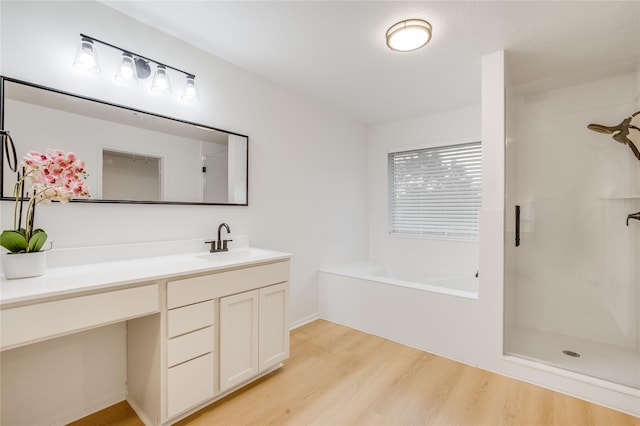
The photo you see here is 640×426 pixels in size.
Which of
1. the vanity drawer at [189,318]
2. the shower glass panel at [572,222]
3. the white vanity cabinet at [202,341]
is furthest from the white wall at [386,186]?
the vanity drawer at [189,318]

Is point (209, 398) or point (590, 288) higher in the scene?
point (590, 288)

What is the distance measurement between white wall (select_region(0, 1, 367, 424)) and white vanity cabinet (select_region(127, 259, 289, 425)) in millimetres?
335

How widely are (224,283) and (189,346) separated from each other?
374mm

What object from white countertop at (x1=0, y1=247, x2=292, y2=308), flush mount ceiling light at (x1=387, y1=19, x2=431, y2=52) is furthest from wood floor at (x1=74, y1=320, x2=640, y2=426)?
flush mount ceiling light at (x1=387, y1=19, x2=431, y2=52)

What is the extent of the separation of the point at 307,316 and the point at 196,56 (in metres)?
2.60

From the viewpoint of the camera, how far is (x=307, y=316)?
3084 mm

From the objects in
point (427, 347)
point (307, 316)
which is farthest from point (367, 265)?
point (427, 347)

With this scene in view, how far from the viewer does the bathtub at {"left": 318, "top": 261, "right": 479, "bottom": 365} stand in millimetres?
2299

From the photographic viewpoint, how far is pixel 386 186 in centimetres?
391

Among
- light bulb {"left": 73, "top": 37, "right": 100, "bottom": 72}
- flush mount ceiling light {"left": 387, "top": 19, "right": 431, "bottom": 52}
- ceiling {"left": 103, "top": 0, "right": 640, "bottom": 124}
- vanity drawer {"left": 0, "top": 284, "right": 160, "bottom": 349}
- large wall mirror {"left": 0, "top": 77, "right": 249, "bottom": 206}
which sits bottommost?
vanity drawer {"left": 0, "top": 284, "right": 160, "bottom": 349}

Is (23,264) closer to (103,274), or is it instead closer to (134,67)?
(103,274)

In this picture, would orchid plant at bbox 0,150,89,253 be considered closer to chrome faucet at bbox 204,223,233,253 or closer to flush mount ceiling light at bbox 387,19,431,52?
chrome faucet at bbox 204,223,233,253

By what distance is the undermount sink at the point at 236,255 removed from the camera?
1.99 m

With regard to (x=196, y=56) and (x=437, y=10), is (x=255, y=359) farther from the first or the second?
(x=437, y=10)
